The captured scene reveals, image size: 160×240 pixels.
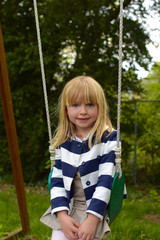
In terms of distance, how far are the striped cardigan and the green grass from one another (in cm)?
101

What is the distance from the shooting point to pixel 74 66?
505cm

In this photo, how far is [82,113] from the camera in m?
1.78

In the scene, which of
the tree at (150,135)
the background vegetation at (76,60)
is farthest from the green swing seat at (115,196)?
the tree at (150,135)

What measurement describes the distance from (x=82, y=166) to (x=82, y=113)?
12.8 inches

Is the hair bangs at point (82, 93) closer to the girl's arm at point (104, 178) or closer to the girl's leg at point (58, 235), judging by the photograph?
the girl's arm at point (104, 178)

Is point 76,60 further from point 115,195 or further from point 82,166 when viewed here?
point 115,195

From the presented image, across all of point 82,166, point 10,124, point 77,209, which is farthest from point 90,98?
point 10,124

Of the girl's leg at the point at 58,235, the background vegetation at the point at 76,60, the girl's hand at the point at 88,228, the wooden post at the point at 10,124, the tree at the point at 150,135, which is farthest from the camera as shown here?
the tree at the point at 150,135

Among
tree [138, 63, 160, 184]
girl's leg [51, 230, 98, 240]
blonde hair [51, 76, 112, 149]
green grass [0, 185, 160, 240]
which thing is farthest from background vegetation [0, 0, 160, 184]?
girl's leg [51, 230, 98, 240]

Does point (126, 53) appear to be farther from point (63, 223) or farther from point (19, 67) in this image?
point (63, 223)

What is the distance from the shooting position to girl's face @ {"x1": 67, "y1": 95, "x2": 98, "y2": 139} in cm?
179

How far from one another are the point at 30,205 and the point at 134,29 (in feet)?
10.7

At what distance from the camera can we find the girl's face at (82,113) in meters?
1.79

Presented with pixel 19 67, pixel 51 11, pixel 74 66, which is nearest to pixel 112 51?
pixel 74 66
